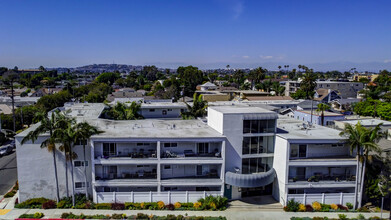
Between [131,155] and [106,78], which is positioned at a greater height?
[106,78]

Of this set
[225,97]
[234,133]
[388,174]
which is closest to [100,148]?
[234,133]

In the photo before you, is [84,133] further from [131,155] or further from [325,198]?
[325,198]

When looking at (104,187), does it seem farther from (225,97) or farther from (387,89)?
(387,89)

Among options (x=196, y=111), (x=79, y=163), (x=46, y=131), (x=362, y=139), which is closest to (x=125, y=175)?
(x=79, y=163)

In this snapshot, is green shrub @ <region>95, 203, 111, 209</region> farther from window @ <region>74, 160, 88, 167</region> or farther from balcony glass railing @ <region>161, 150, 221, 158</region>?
balcony glass railing @ <region>161, 150, 221, 158</region>

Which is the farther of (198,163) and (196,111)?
(196,111)

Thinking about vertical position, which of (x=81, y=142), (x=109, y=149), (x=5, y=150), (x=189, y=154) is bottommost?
(x=5, y=150)
